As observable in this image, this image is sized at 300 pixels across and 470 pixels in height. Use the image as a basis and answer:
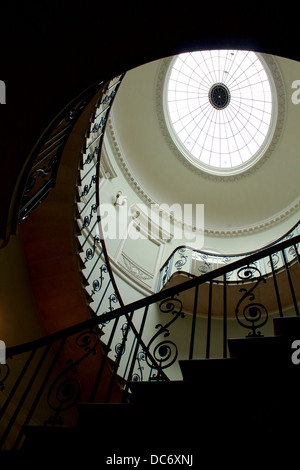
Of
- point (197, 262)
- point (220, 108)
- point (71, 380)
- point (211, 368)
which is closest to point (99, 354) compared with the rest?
point (71, 380)

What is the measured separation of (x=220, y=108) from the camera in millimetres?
13539

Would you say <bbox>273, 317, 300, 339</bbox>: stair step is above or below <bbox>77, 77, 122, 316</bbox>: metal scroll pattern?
below

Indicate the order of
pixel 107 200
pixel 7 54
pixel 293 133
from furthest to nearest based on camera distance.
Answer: pixel 293 133 → pixel 107 200 → pixel 7 54

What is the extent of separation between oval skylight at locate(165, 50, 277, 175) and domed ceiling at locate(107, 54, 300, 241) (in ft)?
1.28

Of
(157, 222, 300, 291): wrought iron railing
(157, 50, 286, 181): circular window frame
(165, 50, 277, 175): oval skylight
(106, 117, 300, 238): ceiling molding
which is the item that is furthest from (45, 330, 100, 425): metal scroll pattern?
(165, 50, 277, 175): oval skylight

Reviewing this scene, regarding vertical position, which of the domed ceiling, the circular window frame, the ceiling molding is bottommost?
the ceiling molding

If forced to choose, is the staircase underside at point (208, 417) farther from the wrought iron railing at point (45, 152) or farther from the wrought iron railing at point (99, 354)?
the wrought iron railing at point (45, 152)

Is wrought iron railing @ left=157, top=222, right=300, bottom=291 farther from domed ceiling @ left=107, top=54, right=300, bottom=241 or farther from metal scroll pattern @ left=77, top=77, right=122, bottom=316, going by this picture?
domed ceiling @ left=107, top=54, right=300, bottom=241

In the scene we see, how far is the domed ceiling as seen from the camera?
1191cm

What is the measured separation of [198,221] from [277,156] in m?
3.66

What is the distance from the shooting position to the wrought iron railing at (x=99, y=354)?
346cm
